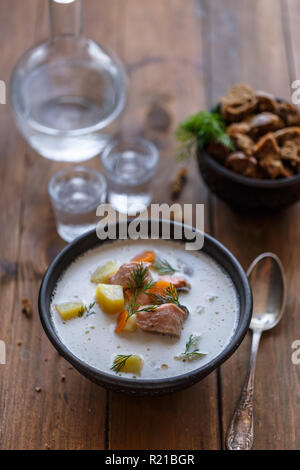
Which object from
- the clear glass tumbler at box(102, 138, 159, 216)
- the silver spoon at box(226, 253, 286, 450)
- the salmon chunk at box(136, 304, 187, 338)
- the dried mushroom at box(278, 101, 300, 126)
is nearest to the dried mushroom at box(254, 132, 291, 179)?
the dried mushroom at box(278, 101, 300, 126)

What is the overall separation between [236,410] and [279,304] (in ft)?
1.09

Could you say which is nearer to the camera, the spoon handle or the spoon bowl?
the spoon handle

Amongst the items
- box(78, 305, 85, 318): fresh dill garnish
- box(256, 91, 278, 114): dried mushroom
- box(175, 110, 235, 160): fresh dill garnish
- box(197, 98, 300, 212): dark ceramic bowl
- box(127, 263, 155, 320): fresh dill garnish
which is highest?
box(256, 91, 278, 114): dried mushroom

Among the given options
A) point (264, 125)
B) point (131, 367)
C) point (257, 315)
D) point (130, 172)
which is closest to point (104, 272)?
point (131, 367)

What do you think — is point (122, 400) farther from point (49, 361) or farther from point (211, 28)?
point (211, 28)

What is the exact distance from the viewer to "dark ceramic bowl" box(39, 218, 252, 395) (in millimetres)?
1354

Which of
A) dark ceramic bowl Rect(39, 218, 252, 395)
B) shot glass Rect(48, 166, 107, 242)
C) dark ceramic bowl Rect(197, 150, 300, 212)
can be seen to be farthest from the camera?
shot glass Rect(48, 166, 107, 242)

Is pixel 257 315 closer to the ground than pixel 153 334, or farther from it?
farther from it

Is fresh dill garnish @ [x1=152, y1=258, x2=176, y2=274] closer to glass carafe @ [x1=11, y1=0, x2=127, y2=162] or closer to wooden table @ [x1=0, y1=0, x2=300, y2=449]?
wooden table @ [x1=0, y1=0, x2=300, y2=449]

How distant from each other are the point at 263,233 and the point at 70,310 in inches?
26.8

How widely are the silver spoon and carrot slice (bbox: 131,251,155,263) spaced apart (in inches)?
11.5

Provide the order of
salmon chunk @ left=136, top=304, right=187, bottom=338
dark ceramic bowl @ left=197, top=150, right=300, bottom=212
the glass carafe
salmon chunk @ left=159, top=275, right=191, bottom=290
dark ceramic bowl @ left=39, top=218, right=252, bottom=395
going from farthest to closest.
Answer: the glass carafe, dark ceramic bowl @ left=197, top=150, right=300, bottom=212, salmon chunk @ left=159, top=275, right=191, bottom=290, salmon chunk @ left=136, top=304, right=187, bottom=338, dark ceramic bowl @ left=39, top=218, right=252, bottom=395

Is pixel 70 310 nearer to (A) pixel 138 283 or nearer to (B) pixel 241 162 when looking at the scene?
(A) pixel 138 283

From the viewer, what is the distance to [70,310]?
152 cm
